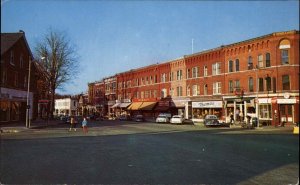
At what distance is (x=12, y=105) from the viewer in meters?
31.6

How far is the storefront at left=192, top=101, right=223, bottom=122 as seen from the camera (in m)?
45.1

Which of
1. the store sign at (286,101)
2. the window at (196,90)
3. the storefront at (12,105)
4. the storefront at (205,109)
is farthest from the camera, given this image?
the window at (196,90)

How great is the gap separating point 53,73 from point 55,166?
16.1 meters

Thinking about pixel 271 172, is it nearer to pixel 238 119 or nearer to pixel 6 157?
pixel 6 157

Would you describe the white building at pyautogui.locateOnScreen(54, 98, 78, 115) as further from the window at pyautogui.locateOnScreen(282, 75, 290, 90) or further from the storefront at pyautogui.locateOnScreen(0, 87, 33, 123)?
the window at pyautogui.locateOnScreen(282, 75, 290, 90)

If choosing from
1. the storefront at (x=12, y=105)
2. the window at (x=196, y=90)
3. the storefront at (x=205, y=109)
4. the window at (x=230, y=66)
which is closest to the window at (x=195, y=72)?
the window at (x=196, y=90)

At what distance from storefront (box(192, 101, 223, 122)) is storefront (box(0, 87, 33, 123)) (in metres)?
26.7

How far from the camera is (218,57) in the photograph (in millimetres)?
45688

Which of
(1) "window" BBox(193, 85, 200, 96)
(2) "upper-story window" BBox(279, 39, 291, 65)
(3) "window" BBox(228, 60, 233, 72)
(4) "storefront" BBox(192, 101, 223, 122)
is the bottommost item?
(4) "storefront" BBox(192, 101, 223, 122)

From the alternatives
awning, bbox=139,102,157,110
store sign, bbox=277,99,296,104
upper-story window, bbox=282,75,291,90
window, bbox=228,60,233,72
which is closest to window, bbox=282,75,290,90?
upper-story window, bbox=282,75,291,90

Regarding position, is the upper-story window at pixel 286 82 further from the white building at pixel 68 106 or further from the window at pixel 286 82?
the white building at pixel 68 106

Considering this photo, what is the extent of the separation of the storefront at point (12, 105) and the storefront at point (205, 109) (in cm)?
2673

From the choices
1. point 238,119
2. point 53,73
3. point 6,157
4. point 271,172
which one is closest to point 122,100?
point 238,119

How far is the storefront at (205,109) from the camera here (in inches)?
1776
